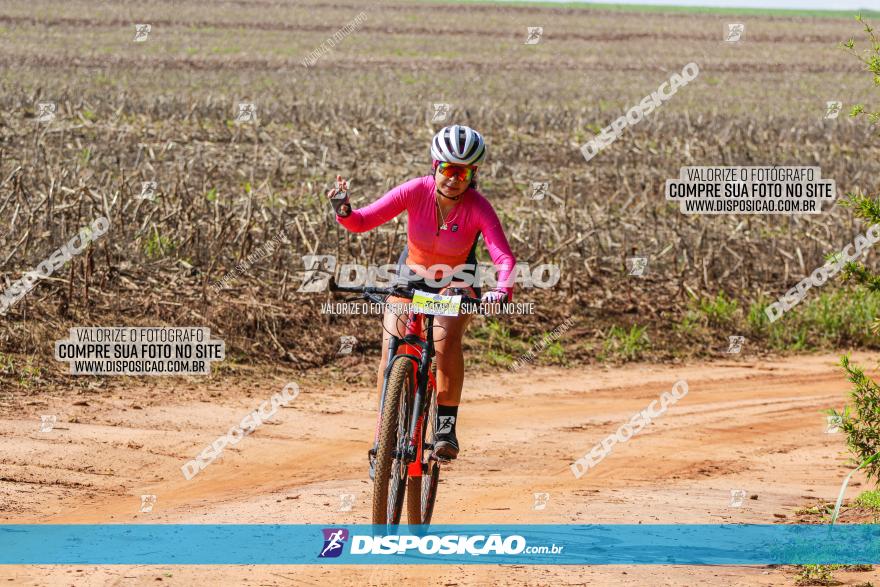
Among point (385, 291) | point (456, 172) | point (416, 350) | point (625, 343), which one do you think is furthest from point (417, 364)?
point (625, 343)

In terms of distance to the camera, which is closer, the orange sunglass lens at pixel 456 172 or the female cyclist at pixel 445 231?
the female cyclist at pixel 445 231

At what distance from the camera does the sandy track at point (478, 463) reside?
7070mm

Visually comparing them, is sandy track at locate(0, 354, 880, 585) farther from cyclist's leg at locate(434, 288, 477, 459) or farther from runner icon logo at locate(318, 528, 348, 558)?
cyclist's leg at locate(434, 288, 477, 459)

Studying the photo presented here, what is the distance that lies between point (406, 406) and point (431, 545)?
35.0 inches

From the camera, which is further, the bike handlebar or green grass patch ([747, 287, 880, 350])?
green grass patch ([747, 287, 880, 350])

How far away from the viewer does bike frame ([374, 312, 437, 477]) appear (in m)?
7.23

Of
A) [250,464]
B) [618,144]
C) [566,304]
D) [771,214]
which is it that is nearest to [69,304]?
[250,464]

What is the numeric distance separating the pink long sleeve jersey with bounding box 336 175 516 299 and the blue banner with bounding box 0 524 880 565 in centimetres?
167

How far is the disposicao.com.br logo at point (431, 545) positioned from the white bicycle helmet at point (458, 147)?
7.47 feet

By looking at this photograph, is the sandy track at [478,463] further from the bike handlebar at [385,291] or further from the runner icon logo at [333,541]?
the bike handlebar at [385,291]

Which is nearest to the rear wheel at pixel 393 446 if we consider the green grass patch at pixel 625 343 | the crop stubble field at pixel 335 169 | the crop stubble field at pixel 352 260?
the crop stubble field at pixel 352 260

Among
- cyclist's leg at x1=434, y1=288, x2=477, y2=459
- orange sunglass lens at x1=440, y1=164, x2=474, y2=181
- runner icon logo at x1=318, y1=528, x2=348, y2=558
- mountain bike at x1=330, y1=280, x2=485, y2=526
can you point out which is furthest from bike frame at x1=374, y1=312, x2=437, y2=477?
orange sunglass lens at x1=440, y1=164, x2=474, y2=181

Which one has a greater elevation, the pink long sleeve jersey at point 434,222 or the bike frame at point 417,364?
the pink long sleeve jersey at point 434,222

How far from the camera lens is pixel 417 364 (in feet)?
24.0
